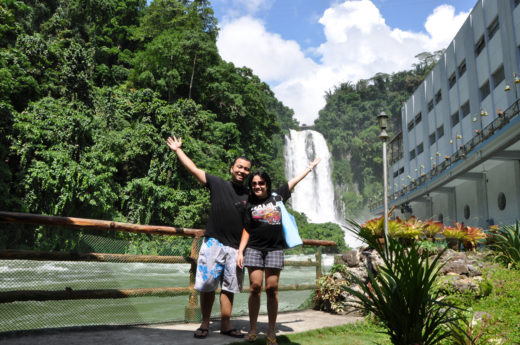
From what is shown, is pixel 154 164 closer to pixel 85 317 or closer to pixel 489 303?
pixel 85 317

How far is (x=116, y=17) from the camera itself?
35812 mm

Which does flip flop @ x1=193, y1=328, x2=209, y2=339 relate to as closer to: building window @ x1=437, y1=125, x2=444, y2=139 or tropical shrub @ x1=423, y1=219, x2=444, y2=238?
tropical shrub @ x1=423, y1=219, x2=444, y2=238

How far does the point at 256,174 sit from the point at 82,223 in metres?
1.81

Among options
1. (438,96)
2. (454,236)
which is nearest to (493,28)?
(438,96)

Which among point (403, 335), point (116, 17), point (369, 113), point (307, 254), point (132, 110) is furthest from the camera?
point (369, 113)

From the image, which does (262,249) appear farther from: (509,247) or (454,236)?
(509,247)

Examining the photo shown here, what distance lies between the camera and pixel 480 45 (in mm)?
21969

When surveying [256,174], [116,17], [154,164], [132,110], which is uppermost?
[116,17]

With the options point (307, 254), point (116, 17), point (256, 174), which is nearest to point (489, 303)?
point (307, 254)

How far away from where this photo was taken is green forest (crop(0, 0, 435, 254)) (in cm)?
1720

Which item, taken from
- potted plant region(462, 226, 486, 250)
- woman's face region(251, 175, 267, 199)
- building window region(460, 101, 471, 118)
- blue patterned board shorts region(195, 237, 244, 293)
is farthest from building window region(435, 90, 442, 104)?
blue patterned board shorts region(195, 237, 244, 293)

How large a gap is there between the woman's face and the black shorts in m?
0.53

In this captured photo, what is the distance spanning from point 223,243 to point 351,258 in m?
3.41

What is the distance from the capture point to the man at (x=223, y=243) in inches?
139
